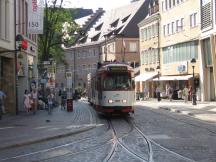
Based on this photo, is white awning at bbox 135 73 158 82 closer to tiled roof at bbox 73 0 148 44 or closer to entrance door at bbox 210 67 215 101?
tiled roof at bbox 73 0 148 44

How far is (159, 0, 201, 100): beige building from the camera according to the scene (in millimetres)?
62744

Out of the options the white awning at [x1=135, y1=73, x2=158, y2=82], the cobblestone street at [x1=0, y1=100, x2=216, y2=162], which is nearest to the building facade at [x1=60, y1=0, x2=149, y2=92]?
the white awning at [x1=135, y1=73, x2=158, y2=82]

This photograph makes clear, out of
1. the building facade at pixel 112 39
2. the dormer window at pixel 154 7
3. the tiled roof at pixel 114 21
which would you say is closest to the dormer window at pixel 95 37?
the building facade at pixel 112 39

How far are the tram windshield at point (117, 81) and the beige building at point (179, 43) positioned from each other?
27417 millimetres

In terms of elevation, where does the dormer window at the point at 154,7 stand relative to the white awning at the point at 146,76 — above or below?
above

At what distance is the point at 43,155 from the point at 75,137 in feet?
20.1

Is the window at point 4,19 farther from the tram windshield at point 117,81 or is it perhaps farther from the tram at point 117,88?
the tram windshield at point 117,81

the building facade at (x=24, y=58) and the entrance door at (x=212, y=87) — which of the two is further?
the entrance door at (x=212, y=87)

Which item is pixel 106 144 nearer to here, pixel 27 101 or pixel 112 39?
pixel 27 101

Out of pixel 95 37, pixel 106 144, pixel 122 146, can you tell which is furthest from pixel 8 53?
pixel 95 37

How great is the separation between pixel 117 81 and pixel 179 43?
3577 cm

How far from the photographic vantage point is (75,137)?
22594 mm

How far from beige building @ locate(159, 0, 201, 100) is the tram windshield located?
1079 inches

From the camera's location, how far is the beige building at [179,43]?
62744 mm
